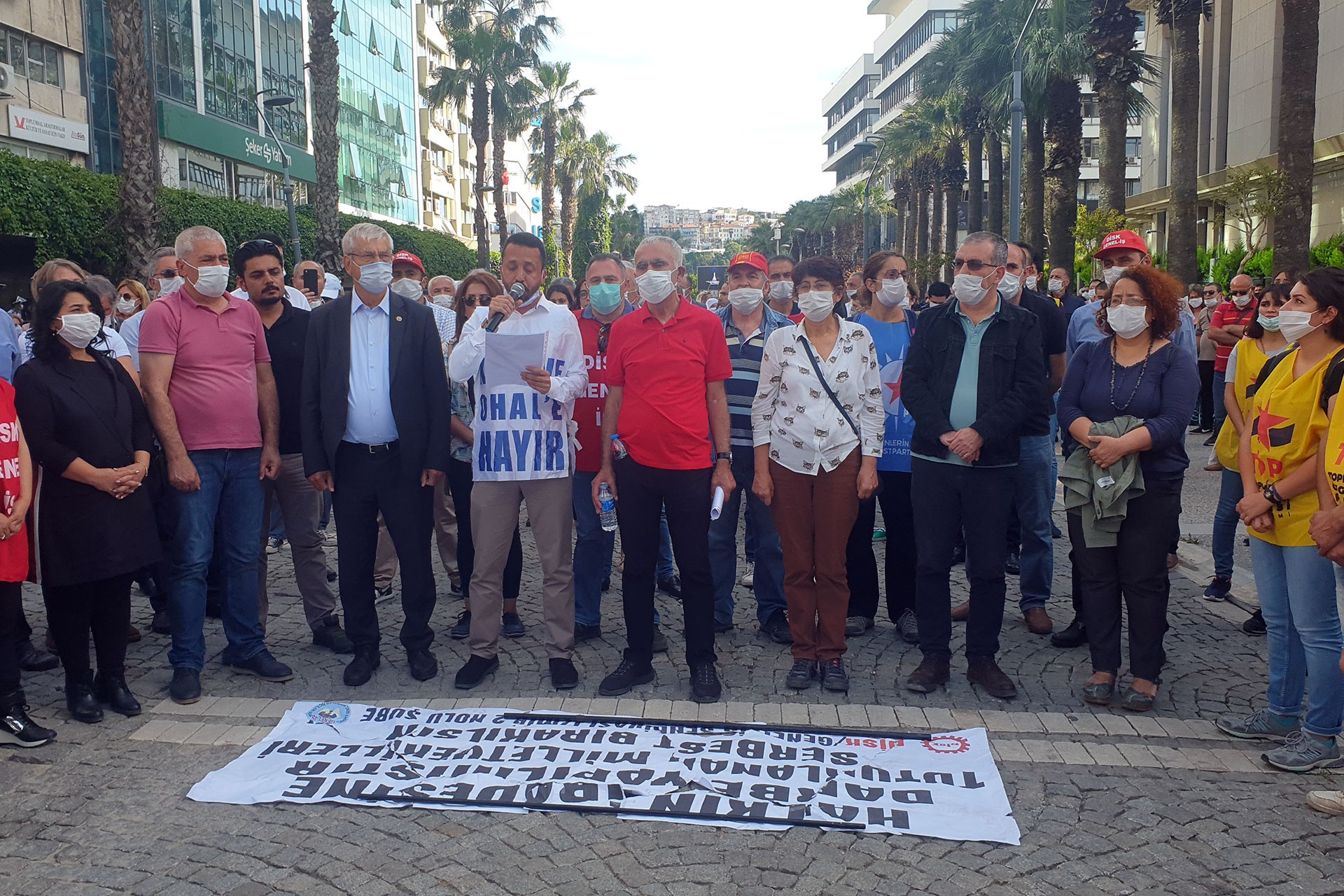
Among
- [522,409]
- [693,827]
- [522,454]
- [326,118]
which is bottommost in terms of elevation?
[693,827]

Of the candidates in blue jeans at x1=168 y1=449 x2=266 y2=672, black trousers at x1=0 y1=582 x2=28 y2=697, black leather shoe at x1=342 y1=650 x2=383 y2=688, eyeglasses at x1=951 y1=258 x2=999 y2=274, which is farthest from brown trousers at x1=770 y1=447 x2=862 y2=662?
black trousers at x1=0 y1=582 x2=28 y2=697

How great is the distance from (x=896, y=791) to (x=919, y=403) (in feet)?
6.67

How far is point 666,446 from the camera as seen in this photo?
536 cm

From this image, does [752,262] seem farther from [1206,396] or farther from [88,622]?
[1206,396]

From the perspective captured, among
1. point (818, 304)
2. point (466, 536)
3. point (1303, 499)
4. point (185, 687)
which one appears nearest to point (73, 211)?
point (466, 536)

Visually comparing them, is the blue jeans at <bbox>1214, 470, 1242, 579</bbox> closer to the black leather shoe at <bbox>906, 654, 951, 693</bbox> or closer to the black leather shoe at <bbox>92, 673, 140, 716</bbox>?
the black leather shoe at <bbox>906, 654, 951, 693</bbox>

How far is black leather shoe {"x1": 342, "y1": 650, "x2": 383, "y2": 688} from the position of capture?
5641 millimetres

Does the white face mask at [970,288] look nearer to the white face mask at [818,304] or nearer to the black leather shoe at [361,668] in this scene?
the white face mask at [818,304]

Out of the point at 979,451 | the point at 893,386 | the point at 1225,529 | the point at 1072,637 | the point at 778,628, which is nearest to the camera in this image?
the point at 979,451

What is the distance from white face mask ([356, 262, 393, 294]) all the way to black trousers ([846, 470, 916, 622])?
2.98 m

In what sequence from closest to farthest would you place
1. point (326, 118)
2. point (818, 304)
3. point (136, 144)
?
point (818, 304), point (136, 144), point (326, 118)

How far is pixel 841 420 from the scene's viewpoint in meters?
5.48

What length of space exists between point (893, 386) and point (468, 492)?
8.91 feet

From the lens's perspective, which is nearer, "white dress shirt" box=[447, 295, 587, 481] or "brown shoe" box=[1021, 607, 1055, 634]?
"white dress shirt" box=[447, 295, 587, 481]
